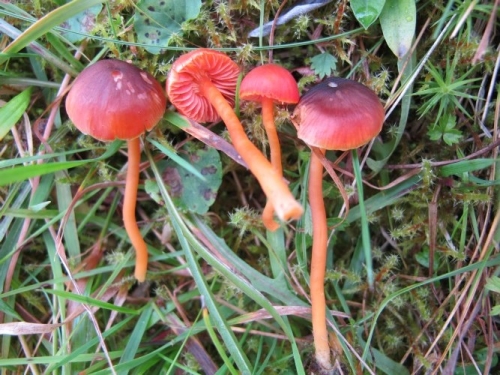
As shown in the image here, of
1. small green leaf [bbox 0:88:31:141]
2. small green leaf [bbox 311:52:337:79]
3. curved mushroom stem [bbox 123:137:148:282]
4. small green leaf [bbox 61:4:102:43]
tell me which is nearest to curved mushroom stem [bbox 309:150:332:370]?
small green leaf [bbox 311:52:337:79]

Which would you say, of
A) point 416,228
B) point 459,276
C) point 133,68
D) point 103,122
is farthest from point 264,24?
point 459,276

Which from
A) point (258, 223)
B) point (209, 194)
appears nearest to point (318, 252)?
point (258, 223)

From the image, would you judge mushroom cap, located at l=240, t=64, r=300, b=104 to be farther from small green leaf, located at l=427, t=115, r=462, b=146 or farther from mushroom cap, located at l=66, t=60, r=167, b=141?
small green leaf, located at l=427, t=115, r=462, b=146

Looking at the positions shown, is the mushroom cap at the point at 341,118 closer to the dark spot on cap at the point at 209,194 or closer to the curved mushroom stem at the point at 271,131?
the curved mushroom stem at the point at 271,131

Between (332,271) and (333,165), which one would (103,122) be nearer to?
(333,165)

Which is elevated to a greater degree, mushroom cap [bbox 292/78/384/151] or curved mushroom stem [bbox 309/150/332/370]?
mushroom cap [bbox 292/78/384/151]

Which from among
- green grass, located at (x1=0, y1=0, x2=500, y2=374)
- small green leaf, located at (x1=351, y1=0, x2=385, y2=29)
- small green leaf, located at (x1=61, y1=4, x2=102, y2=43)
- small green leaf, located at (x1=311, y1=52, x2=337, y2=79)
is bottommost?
green grass, located at (x1=0, y1=0, x2=500, y2=374)
